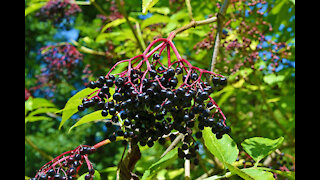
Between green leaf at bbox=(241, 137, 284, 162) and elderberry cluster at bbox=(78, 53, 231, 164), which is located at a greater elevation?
elderberry cluster at bbox=(78, 53, 231, 164)

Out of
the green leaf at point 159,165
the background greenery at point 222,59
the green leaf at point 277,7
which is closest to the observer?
the green leaf at point 159,165

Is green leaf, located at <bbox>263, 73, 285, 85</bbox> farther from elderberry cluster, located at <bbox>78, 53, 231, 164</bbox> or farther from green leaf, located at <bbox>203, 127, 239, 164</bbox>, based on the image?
elderberry cluster, located at <bbox>78, 53, 231, 164</bbox>

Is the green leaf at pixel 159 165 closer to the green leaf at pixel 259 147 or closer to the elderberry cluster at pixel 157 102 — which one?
the elderberry cluster at pixel 157 102

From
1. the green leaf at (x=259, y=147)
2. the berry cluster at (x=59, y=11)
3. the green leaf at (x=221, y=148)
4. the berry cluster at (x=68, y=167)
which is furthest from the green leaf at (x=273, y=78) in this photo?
the berry cluster at (x=59, y=11)

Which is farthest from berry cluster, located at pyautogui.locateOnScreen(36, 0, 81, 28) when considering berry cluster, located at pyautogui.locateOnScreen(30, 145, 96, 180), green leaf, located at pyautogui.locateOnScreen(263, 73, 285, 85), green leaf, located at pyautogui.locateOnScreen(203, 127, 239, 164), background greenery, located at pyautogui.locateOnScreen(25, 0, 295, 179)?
green leaf, located at pyautogui.locateOnScreen(203, 127, 239, 164)
